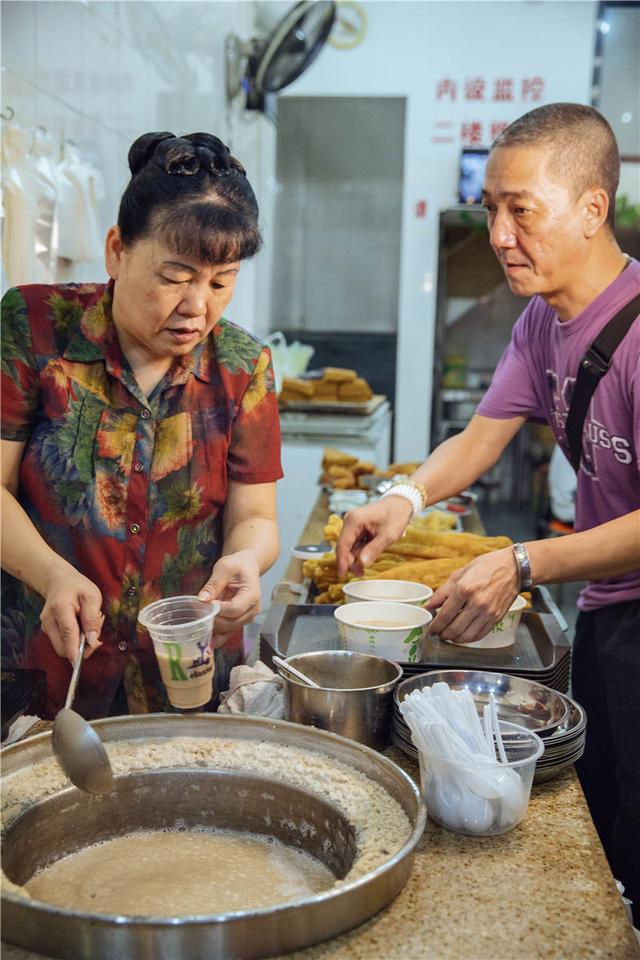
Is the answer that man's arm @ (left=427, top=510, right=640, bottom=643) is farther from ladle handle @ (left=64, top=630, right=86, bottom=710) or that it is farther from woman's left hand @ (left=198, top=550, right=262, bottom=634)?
ladle handle @ (left=64, top=630, right=86, bottom=710)

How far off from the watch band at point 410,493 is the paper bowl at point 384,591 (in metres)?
0.35

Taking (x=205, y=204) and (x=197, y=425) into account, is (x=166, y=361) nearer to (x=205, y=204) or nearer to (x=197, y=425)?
(x=197, y=425)

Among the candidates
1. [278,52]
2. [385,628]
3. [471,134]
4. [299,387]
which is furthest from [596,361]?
[471,134]

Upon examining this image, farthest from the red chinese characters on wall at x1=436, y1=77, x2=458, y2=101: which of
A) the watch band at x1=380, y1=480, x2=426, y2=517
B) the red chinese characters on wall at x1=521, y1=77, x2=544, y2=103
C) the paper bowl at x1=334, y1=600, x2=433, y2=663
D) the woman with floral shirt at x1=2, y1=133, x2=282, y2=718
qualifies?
the paper bowl at x1=334, y1=600, x2=433, y2=663

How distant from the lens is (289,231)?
327 inches

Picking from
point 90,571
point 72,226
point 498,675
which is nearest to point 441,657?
point 498,675

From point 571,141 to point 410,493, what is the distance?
91cm

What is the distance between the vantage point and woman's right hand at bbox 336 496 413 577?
2221mm

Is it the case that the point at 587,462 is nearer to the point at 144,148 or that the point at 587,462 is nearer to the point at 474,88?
the point at 144,148

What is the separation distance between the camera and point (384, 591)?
2.04m

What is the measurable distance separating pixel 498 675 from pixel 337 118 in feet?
24.0

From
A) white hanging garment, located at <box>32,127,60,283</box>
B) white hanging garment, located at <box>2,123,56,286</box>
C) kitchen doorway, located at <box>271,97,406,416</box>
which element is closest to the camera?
white hanging garment, located at <box>2,123,56,286</box>

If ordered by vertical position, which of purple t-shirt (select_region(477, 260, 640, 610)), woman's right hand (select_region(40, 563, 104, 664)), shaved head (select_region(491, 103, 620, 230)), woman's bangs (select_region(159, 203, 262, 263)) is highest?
shaved head (select_region(491, 103, 620, 230))

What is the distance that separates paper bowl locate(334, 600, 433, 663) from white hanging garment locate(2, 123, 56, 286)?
61.4 inches
